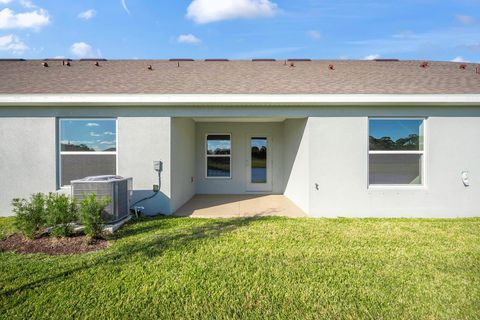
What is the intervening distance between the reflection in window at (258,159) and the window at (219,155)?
3.30 ft

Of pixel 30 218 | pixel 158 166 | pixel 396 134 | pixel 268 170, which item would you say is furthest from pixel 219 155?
pixel 30 218

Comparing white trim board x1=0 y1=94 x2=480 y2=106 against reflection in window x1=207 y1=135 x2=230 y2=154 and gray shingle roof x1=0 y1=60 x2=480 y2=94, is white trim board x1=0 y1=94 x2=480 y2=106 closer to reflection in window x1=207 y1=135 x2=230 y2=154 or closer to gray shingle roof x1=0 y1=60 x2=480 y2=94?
gray shingle roof x1=0 y1=60 x2=480 y2=94

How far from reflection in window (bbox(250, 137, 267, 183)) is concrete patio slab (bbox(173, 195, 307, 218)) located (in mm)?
1050

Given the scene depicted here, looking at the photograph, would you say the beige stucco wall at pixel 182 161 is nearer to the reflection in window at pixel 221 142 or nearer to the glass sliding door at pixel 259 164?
the reflection in window at pixel 221 142

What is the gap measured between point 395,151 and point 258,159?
5.22 metres

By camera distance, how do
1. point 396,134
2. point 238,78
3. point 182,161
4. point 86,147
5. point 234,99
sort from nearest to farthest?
1. point 234,99
2. point 396,134
3. point 86,147
4. point 238,78
5. point 182,161

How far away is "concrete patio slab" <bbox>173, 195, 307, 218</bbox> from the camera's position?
7215 mm

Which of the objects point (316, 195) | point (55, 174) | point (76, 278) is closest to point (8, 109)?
point (55, 174)

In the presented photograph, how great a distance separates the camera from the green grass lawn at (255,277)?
112 inches

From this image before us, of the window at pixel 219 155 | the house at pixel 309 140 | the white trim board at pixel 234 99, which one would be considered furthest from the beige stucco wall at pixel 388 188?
the window at pixel 219 155

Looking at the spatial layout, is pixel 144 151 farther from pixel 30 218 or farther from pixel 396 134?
pixel 396 134

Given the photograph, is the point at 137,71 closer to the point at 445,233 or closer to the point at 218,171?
the point at 218,171

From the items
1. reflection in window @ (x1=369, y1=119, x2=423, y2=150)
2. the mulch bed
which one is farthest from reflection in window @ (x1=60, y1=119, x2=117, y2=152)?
reflection in window @ (x1=369, y1=119, x2=423, y2=150)

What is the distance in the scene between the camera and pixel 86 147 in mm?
7109
